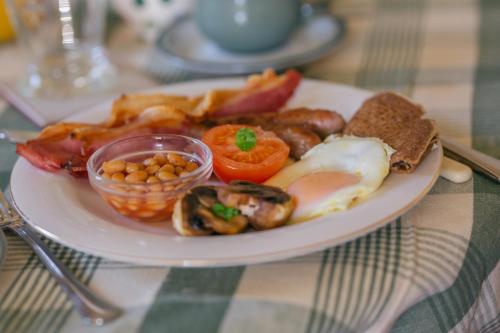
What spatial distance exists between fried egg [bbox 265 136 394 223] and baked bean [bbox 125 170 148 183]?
18 cm

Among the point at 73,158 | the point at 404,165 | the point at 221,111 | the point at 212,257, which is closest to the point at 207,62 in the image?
the point at 221,111

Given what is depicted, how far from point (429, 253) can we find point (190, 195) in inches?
12.2

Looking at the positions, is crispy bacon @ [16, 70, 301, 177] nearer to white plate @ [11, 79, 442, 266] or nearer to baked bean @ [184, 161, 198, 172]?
white plate @ [11, 79, 442, 266]

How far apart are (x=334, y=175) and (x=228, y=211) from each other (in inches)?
6.4

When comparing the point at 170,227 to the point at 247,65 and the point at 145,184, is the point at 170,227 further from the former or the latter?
the point at 247,65

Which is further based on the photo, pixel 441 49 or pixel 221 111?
pixel 441 49

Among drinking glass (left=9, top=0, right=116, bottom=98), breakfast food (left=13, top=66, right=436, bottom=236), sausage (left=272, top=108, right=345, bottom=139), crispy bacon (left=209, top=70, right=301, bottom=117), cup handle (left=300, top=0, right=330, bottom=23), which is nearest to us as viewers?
breakfast food (left=13, top=66, right=436, bottom=236)

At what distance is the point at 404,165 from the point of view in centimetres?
92

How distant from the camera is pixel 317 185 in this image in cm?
88

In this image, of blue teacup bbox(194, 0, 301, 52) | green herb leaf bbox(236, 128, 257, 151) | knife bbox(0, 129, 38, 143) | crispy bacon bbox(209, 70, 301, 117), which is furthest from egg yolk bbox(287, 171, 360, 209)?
blue teacup bbox(194, 0, 301, 52)

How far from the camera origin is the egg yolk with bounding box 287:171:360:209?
870mm

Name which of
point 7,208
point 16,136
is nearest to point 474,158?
point 7,208

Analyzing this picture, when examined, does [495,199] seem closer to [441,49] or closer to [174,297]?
[174,297]

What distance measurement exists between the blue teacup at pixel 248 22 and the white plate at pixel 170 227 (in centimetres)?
64
